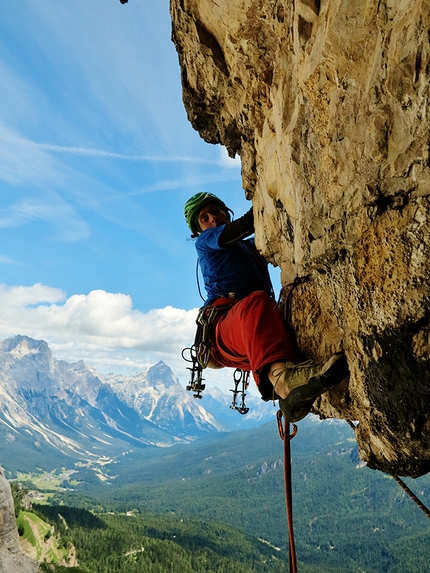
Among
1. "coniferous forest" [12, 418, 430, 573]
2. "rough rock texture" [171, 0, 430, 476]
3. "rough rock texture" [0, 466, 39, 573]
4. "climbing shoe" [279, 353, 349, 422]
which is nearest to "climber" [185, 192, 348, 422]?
"climbing shoe" [279, 353, 349, 422]

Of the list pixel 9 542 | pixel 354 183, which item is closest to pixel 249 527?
pixel 9 542

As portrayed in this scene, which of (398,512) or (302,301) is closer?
(302,301)

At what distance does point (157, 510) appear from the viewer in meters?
155

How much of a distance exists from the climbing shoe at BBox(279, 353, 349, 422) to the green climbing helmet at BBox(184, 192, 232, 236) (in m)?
2.67

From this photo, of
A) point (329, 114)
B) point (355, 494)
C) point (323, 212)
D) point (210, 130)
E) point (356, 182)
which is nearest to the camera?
point (356, 182)

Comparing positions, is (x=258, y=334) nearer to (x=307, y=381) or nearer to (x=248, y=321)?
(x=248, y=321)

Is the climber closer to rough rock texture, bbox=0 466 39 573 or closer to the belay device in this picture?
the belay device

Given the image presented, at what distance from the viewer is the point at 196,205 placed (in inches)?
208

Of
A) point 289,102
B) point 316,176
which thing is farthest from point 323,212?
point 289,102

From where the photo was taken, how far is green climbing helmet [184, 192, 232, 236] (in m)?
5.28

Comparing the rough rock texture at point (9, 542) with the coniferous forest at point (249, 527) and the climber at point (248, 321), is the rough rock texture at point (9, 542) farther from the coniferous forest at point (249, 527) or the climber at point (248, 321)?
the climber at point (248, 321)

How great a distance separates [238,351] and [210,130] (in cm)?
426

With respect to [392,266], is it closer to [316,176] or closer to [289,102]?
[316,176]

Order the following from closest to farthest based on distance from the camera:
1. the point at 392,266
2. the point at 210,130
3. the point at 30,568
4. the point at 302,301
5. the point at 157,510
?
the point at 392,266, the point at 302,301, the point at 210,130, the point at 30,568, the point at 157,510
